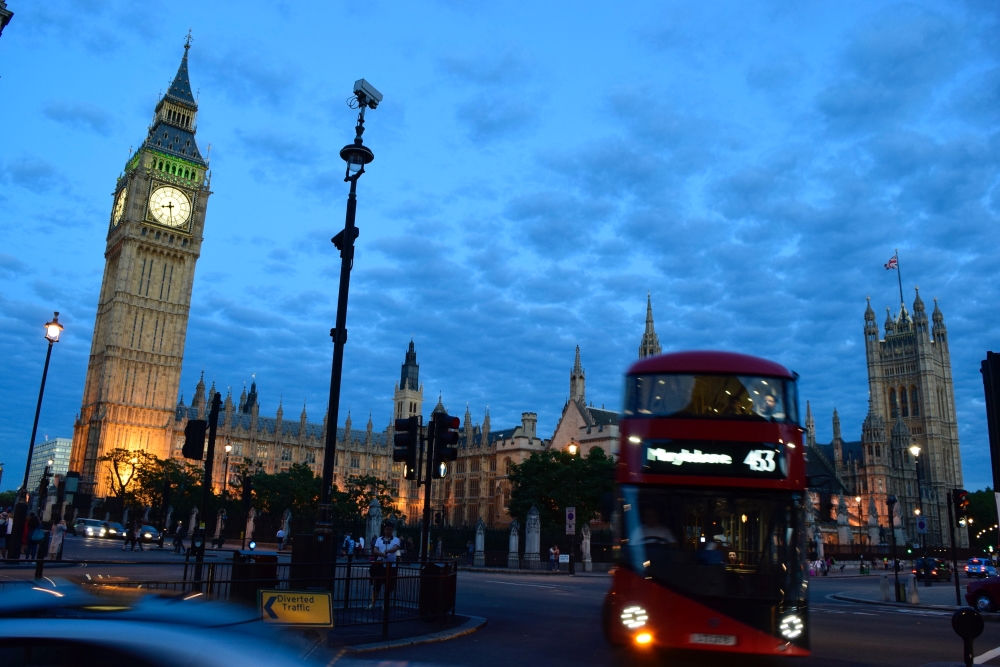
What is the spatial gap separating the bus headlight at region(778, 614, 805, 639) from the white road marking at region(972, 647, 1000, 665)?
341 cm

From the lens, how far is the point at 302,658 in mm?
3883

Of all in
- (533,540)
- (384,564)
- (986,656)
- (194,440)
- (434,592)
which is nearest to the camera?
(986,656)

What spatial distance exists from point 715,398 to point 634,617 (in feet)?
11.4

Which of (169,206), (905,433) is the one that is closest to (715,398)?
(169,206)

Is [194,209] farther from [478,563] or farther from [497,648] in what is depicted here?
[497,648]

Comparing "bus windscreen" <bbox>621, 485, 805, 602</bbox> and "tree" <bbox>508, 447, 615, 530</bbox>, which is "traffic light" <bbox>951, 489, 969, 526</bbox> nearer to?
"bus windscreen" <bbox>621, 485, 805, 602</bbox>

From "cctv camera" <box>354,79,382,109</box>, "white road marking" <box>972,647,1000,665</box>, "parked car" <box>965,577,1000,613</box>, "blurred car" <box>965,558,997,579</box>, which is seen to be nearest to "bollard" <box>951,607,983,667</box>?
"white road marking" <box>972,647,1000,665</box>

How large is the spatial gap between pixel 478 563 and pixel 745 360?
33.8 m

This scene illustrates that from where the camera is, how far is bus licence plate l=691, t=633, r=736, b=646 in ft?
33.7

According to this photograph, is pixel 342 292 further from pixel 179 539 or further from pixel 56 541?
pixel 179 539

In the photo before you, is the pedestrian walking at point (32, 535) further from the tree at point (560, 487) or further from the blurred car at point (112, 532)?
the tree at point (560, 487)

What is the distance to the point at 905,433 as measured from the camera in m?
108

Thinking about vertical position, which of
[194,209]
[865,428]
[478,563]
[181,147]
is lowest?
[478,563]

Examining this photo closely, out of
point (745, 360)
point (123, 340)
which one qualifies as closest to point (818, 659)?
point (745, 360)
